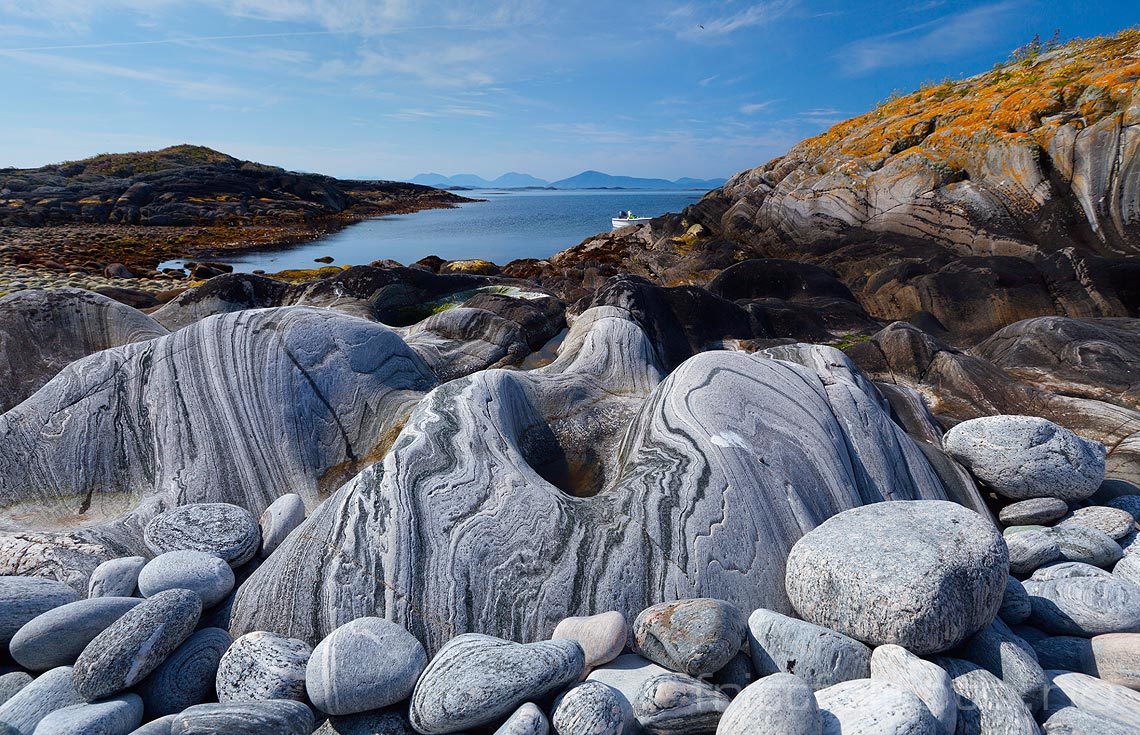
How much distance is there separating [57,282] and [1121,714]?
21486 millimetres

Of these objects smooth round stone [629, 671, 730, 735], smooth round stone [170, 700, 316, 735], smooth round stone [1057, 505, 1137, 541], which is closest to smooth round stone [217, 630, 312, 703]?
smooth round stone [170, 700, 316, 735]

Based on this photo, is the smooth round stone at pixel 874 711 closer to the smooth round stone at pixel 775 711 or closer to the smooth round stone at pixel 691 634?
the smooth round stone at pixel 775 711

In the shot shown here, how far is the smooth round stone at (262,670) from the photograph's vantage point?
2480 millimetres

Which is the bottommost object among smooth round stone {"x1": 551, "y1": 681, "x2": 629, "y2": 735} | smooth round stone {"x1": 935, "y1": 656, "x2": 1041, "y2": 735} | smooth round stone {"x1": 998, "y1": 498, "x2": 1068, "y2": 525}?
smooth round stone {"x1": 998, "y1": 498, "x2": 1068, "y2": 525}

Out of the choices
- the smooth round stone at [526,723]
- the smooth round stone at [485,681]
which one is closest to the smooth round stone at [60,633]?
the smooth round stone at [485,681]

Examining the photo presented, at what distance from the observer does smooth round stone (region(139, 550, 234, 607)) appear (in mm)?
3006

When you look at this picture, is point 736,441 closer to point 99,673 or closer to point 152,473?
point 99,673

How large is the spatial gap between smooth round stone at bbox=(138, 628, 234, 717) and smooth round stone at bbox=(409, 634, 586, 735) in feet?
3.16

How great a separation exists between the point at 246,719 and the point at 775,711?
1.90 meters

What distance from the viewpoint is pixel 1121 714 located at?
7.74ft

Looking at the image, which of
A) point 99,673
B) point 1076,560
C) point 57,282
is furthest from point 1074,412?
point 57,282

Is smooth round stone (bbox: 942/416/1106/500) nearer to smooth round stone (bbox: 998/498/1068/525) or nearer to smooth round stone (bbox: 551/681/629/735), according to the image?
smooth round stone (bbox: 998/498/1068/525)

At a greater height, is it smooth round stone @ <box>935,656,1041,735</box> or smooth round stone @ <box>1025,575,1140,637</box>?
smooth round stone @ <box>935,656,1041,735</box>

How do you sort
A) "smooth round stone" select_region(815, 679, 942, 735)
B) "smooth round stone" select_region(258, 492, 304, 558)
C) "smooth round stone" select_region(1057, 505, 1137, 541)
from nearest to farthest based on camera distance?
"smooth round stone" select_region(815, 679, 942, 735) < "smooth round stone" select_region(258, 492, 304, 558) < "smooth round stone" select_region(1057, 505, 1137, 541)
